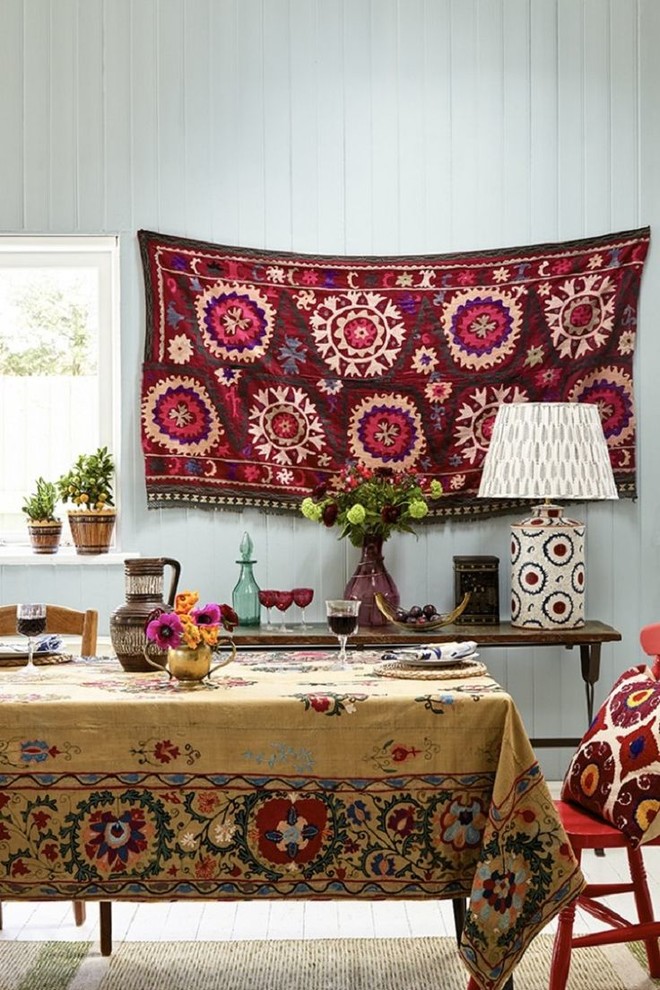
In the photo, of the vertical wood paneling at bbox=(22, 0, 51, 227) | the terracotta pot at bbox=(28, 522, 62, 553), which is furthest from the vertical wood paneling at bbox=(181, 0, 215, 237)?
the terracotta pot at bbox=(28, 522, 62, 553)

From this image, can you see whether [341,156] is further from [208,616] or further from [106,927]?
[106,927]

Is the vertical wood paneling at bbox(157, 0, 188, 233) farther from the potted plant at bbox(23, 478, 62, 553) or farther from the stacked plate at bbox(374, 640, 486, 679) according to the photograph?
the stacked plate at bbox(374, 640, 486, 679)

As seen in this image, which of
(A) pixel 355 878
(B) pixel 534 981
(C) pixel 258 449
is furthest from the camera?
(C) pixel 258 449

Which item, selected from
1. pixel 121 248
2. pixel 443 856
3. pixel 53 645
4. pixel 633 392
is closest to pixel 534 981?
pixel 443 856

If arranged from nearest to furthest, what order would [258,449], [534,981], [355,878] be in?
[355,878], [534,981], [258,449]

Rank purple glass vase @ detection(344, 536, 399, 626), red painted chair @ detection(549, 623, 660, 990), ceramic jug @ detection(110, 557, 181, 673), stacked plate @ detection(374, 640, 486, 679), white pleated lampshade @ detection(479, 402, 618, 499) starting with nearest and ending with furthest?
red painted chair @ detection(549, 623, 660, 990) → stacked plate @ detection(374, 640, 486, 679) → ceramic jug @ detection(110, 557, 181, 673) → white pleated lampshade @ detection(479, 402, 618, 499) → purple glass vase @ detection(344, 536, 399, 626)

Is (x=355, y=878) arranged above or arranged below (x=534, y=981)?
above

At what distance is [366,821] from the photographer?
2.53m

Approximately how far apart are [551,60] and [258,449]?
189cm

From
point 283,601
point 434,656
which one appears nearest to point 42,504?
point 283,601

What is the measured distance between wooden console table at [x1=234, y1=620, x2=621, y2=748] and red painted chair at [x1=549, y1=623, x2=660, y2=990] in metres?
1.19

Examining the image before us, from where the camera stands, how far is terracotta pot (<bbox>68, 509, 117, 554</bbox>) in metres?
4.64

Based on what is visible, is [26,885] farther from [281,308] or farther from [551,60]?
[551,60]

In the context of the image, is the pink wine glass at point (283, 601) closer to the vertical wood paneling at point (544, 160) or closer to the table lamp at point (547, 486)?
the table lamp at point (547, 486)
